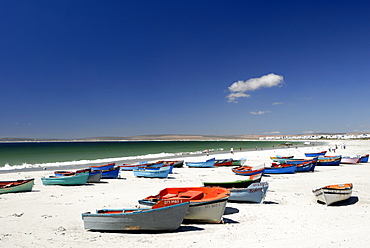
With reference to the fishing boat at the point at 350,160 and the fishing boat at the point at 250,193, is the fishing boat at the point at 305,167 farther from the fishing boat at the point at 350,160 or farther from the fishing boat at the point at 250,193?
the fishing boat at the point at 250,193

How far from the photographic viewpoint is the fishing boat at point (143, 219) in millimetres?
8336

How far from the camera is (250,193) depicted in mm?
12180

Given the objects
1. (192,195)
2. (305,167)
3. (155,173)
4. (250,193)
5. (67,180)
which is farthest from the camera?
(305,167)

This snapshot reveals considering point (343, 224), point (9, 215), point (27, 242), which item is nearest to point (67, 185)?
point (9, 215)

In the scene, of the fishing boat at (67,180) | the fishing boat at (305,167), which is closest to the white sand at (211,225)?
the fishing boat at (67,180)

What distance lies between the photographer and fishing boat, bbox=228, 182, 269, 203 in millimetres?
12152

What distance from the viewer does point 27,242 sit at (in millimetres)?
7723

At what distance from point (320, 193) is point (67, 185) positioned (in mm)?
15280

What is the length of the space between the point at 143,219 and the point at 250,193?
5811 millimetres

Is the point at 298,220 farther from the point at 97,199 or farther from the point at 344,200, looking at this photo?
the point at 97,199

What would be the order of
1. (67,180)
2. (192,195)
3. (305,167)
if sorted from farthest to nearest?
(305,167), (67,180), (192,195)

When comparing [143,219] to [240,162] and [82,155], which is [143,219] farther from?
[82,155]

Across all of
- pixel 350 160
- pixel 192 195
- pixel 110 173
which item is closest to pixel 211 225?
pixel 192 195

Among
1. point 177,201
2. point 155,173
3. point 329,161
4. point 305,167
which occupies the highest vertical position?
point 177,201
